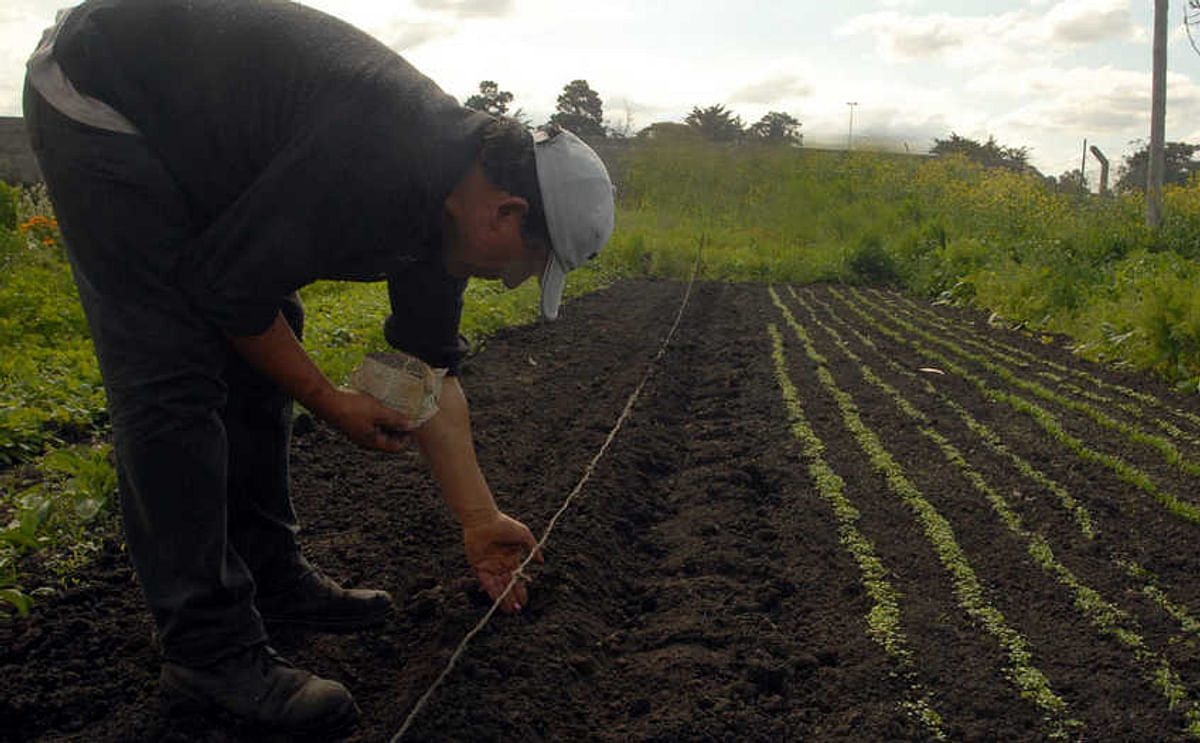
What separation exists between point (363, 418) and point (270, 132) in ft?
1.89

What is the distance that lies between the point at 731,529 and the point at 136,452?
7.02 feet

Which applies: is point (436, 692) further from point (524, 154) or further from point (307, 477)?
point (307, 477)

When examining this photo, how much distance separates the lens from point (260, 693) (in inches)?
71.6

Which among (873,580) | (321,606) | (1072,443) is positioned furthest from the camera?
(1072,443)

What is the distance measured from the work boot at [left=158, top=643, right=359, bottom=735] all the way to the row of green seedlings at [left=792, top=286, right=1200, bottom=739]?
1.99 metres

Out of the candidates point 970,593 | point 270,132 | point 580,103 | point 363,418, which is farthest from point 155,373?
point 580,103

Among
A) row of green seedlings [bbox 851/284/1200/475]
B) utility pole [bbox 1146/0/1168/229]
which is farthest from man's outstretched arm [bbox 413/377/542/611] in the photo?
utility pole [bbox 1146/0/1168/229]

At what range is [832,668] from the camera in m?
2.38

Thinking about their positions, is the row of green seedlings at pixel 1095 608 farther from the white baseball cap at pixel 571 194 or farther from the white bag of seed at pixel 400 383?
the white bag of seed at pixel 400 383

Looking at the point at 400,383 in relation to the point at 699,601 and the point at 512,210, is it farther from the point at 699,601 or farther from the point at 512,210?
the point at 699,601

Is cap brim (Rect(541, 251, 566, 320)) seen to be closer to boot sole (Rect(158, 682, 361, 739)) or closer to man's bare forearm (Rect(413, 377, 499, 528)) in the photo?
man's bare forearm (Rect(413, 377, 499, 528))

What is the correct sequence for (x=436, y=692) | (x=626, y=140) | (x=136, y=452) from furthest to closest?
(x=626, y=140) < (x=436, y=692) < (x=136, y=452)

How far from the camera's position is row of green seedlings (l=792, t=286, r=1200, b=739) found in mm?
2264

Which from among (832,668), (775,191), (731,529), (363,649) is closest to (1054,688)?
(832,668)
